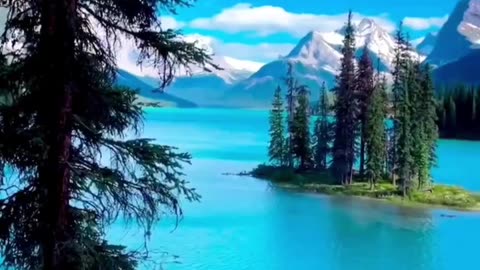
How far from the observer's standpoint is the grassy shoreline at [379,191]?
2399 inches

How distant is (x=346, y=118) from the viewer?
7025 cm

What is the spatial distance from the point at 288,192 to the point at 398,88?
1529 cm

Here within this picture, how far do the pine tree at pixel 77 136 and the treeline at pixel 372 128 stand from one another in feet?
185

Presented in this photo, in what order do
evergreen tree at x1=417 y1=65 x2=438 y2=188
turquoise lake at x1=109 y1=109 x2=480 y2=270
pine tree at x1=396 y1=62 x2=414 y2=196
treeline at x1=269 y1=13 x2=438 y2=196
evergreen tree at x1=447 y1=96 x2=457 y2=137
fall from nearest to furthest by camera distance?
turquoise lake at x1=109 y1=109 x2=480 y2=270 < pine tree at x1=396 y1=62 x2=414 y2=196 < treeline at x1=269 y1=13 x2=438 y2=196 < evergreen tree at x1=417 y1=65 x2=438 y2=188 < evergreen tree at x1=447 y1=96 x2=457 y2=137

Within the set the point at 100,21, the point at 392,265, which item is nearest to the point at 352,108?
the point at 392,265

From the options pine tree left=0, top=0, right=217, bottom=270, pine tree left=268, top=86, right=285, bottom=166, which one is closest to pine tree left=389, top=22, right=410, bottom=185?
pine tree left=268, top=86, right=285, bottom=166

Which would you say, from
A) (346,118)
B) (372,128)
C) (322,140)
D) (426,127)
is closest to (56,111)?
(372,128)

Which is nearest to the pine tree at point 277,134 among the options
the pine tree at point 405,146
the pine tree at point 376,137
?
the pine tree at point 376,137

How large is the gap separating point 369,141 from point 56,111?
63040 millimetres

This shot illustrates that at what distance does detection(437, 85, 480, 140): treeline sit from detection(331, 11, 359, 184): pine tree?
265 ft

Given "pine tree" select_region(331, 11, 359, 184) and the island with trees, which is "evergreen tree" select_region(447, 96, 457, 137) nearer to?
the island with trees

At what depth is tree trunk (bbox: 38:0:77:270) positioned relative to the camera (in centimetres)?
706

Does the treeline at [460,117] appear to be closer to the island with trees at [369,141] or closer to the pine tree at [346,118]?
the island with trees at [369,141]

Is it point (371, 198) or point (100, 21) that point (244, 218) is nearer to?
point (371, 198)
